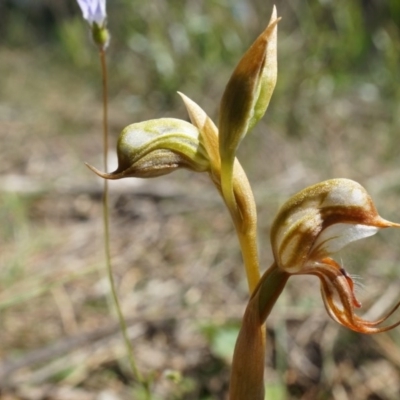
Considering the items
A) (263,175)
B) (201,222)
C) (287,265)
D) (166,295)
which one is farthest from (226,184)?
(263,175)

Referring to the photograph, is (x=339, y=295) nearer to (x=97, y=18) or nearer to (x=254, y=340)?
(x=254, y=340)

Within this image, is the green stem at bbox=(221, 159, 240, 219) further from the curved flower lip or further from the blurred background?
the blurred background

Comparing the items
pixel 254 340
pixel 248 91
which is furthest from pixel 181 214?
pixel 248 91

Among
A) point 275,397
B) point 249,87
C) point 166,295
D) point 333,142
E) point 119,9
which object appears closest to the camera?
point 249,87

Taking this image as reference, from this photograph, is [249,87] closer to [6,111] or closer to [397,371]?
[397,371]

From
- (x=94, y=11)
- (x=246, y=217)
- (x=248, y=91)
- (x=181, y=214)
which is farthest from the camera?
(x=181, y=214)
